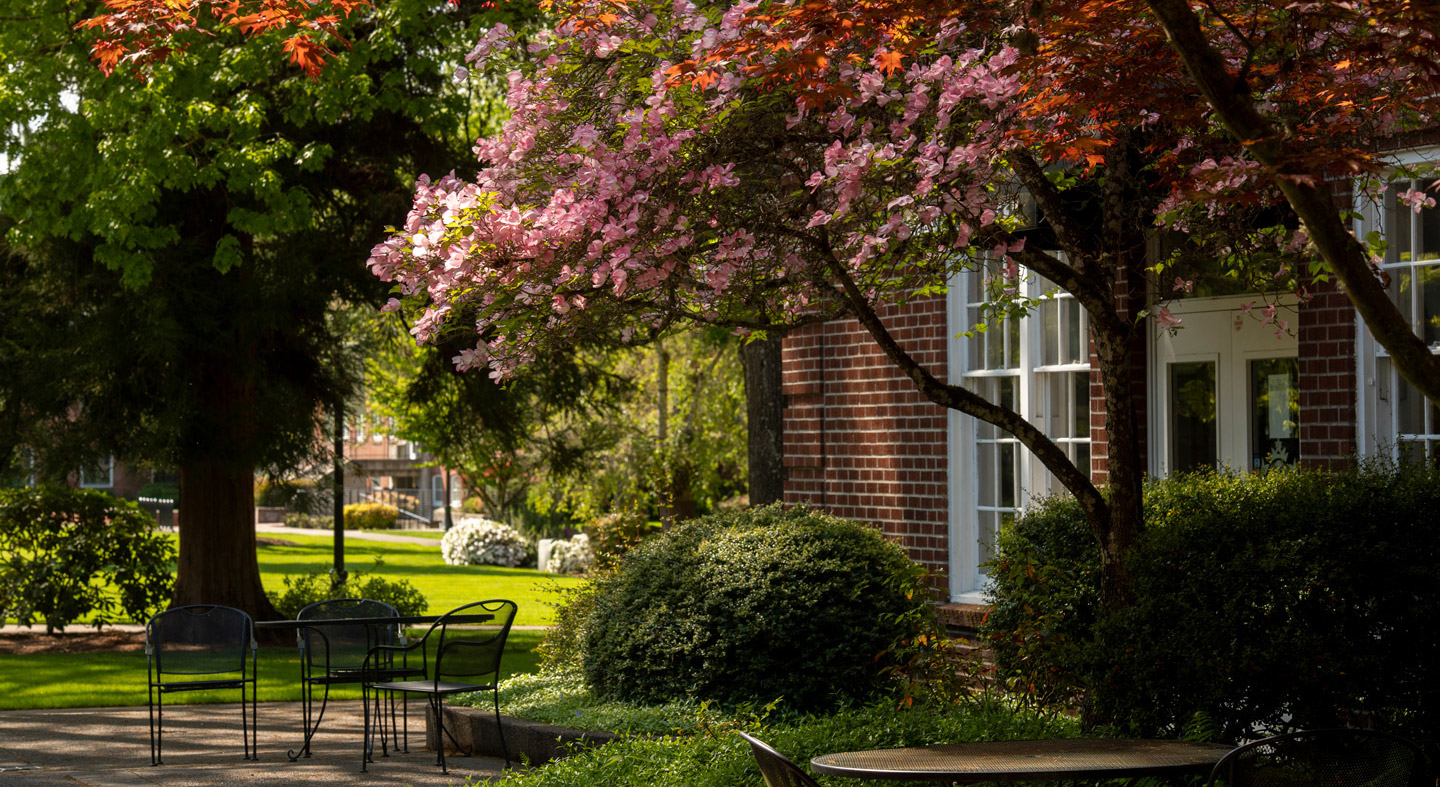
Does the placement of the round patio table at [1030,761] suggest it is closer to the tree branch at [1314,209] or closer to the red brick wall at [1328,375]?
the tree branch at [1314,209]

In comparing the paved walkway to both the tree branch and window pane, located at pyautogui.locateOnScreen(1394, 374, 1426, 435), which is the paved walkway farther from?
window pane, located at pyautogui.locateOnScreen(1394, 374, 1426, 435)

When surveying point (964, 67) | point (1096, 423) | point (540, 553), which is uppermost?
point (964, 67)

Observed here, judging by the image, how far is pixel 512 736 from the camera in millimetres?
8656

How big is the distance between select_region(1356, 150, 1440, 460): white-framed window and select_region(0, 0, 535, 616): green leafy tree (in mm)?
8655

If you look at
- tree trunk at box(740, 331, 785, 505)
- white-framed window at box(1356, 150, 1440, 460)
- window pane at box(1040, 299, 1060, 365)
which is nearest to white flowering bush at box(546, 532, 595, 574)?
tree trunk at box(740, 331, 785, 505)

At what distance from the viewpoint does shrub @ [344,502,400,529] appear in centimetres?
4997

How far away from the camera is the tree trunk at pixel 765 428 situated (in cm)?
1503

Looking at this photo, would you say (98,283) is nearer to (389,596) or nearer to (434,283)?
(389,596)

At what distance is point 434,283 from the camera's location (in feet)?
19.4

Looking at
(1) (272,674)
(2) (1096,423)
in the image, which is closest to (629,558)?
(2) (1096,423)

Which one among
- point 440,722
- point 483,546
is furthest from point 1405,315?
point 483,546

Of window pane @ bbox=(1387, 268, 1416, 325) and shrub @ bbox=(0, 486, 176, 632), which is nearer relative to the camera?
window pane @ bbox=(1387, 268, 1416, 325)

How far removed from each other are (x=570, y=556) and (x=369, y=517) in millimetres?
22324

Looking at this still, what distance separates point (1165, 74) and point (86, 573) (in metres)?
14.9
